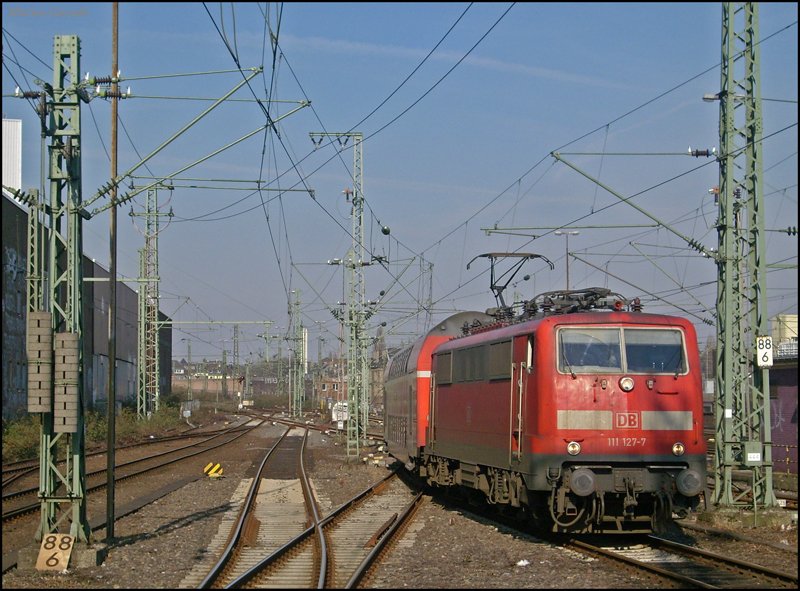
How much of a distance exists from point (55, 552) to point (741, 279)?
12.6m

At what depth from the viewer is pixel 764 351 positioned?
690 inches

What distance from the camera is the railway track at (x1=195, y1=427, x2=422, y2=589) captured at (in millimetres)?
12320

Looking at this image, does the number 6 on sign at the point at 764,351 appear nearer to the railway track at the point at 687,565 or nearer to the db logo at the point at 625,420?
the railway track at the point at 687,565

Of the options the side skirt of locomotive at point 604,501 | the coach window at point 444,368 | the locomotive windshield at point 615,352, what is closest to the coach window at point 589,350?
the locomotive windshield at point 615,352

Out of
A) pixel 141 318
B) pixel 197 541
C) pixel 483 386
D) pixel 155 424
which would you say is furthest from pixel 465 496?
pixel 155 424

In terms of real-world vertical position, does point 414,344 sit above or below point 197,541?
above

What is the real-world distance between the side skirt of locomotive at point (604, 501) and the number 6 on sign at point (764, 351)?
4019mm

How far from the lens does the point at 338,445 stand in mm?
46031

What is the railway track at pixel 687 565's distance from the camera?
1152cm

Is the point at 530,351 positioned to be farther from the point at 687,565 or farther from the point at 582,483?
the point at 687,565

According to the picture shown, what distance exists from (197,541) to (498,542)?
15.8ft

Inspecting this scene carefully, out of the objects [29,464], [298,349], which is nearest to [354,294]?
[29,464]

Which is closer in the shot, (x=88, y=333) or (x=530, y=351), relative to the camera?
(x=530, y=351)

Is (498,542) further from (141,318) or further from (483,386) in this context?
(141,318)
